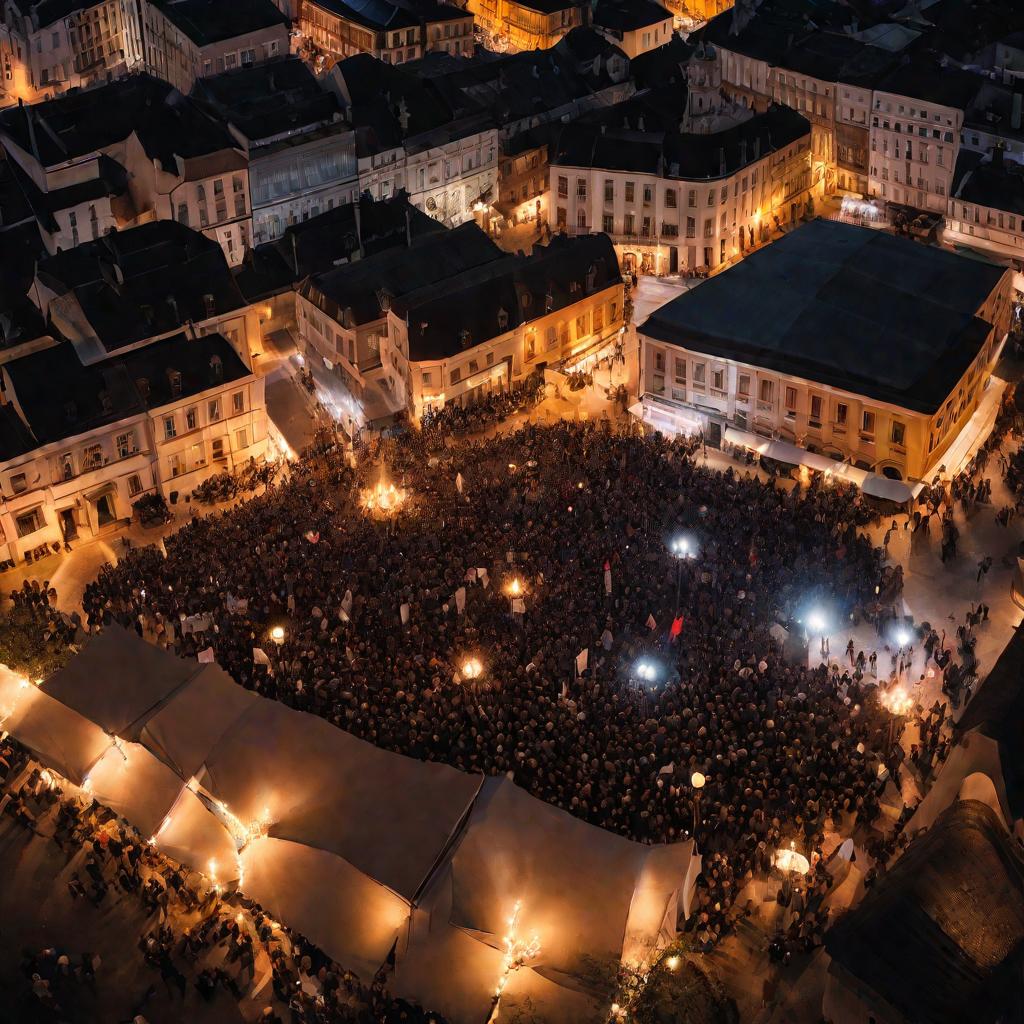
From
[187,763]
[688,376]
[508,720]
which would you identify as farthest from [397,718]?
[688,376]

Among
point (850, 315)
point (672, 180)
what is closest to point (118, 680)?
point (850, 315)

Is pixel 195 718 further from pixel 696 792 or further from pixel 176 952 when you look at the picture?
pixel 696 792

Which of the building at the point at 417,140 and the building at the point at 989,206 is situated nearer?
the building at the point at 989,206

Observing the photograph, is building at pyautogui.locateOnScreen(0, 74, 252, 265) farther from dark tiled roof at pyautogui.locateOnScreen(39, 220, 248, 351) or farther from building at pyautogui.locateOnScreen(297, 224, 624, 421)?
building at pyautogui.locateOnScreen(297, 224, 624, 421)

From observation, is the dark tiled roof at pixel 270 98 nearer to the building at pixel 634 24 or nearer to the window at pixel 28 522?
the building at pixel 634 24

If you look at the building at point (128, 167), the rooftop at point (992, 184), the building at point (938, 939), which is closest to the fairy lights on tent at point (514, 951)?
the building at point (938, 939)

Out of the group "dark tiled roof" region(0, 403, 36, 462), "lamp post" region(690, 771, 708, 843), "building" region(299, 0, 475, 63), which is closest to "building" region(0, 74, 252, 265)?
"dark tiled roof" region(0, 403, 36, 462)

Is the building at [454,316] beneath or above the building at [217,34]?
beneath
